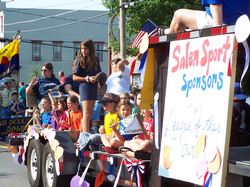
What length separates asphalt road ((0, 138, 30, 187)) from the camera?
6.65 metres

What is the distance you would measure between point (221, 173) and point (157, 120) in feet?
3.16

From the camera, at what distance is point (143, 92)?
4125mm

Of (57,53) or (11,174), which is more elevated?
(57,53)

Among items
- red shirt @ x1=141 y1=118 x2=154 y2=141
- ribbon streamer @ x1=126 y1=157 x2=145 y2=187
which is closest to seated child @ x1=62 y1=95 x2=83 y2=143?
red shirt @ x1=141 y1=118 x2=154 y2=141

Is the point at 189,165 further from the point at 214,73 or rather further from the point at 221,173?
the point at 214,73

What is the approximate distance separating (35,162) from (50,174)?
0.72 meters

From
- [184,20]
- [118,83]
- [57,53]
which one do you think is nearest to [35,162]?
[118,83]

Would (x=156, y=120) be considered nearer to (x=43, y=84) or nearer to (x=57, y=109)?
(x=57, y=109)

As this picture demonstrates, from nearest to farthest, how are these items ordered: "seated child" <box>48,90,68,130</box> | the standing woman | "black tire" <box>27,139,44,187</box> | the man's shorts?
1. the man's shorts
2. "black tire" <box>27,139,44,187</box>
3. the standing woman
4. "seated child" <box>48,90,68,130</box>

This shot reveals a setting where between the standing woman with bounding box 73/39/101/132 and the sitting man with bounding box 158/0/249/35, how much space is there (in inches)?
93.2

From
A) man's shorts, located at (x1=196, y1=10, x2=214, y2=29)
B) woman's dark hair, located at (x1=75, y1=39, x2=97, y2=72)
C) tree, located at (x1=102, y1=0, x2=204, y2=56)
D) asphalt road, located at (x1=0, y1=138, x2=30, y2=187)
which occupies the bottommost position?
asphalt road, located at (x1=0, y1=138, x2=30, y2=187)

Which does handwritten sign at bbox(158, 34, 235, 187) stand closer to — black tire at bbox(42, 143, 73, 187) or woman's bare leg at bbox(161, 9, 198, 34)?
woman's bare leg at bbox(161, 9, 198, 34)

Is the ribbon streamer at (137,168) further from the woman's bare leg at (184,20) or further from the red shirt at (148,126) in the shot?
the woman's bare leg at (184,20)

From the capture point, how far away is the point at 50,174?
18.2 ft
